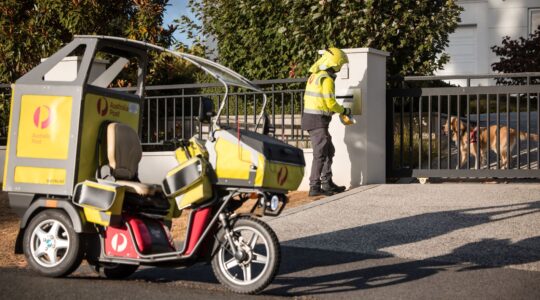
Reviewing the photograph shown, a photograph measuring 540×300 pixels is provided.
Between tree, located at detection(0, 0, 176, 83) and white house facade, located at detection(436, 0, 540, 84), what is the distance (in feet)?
53.4

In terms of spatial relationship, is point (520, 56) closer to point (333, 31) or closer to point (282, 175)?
point (333, 31)

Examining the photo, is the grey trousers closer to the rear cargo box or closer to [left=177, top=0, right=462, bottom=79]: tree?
[left=177, top=0, right=462, bottom=79]: tree

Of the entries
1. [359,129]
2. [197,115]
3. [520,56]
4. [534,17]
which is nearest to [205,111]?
[359,129]

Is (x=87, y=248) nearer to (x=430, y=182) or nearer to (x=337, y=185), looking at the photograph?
(x=337, y=185)

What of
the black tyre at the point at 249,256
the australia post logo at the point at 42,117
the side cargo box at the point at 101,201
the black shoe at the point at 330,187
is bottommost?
the black tyre at the point at 249,256

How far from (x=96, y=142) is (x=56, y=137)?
333 millimetres

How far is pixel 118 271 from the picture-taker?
301 inches

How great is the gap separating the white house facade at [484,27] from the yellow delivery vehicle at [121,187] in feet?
82.6

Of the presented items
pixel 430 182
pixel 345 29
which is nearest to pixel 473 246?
pixel 430 182

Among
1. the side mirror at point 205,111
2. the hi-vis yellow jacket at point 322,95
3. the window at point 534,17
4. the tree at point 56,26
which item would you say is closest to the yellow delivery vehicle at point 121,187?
the side mirror at point 205,111

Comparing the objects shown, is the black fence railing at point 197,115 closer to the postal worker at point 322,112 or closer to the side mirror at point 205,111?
the postal worker at point 322,112

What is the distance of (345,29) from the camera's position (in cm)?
1524

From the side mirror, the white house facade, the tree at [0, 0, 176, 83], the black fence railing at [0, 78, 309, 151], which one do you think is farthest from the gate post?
the white house facade

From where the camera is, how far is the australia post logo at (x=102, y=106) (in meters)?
7.66
